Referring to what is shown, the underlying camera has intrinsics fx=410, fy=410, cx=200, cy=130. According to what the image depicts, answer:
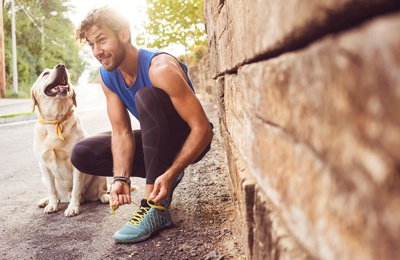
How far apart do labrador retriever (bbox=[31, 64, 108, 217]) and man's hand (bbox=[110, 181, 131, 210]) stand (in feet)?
2.63

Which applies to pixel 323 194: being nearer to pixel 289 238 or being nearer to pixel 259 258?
pixel 289 238

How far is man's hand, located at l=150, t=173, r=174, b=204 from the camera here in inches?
91.9

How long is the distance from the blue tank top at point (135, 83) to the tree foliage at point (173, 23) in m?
10.9

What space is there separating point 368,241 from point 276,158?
43 centimetres

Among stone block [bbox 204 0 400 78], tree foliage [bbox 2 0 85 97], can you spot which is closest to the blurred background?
tree foliage [bbox 2 0 85 97]

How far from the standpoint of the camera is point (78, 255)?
227 centimetres

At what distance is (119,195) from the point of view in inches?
97.8

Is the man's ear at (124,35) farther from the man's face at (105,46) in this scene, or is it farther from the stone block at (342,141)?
the stone block at (342,141)

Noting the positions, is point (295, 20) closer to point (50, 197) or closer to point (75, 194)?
point (75, 194)

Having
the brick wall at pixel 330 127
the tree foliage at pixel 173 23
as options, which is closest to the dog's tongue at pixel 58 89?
the brick wall at pixel 330 127

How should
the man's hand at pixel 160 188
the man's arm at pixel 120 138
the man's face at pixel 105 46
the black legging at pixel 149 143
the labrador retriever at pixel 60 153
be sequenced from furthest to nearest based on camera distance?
the labrador retriever at pixel 60 153 < the man's arm at pixel 120 138 < the man's face at pixel 105 46 < the black legging at pixel 149 143 < the man's hand at pixel 160 188

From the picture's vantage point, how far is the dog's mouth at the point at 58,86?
3.52 m

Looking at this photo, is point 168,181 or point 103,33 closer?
point 168,181

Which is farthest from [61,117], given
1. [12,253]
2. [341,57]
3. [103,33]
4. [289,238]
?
[341,57]
